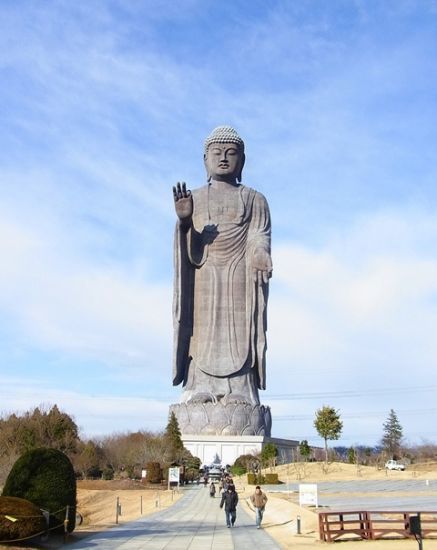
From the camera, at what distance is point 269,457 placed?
38.1 meters

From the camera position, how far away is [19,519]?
1077 centimetres

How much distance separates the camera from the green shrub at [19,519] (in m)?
10.6

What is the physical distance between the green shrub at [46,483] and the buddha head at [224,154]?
33.9 m

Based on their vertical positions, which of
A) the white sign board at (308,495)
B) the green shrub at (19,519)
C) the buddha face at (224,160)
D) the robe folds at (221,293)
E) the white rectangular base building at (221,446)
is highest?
the buddha face at (224,160)

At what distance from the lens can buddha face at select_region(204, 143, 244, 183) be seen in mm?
45000

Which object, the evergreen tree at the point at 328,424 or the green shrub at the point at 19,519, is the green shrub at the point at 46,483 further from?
the evergreen tree at the point at 328,424

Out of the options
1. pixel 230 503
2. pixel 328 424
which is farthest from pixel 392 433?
pixel 230 503

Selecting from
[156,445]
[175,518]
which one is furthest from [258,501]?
[156,445]

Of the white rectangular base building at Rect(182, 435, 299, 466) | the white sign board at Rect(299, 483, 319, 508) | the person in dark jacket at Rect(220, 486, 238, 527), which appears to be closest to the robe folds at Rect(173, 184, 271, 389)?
the white rectangular base building at Rect(182, 435, 299, 466)

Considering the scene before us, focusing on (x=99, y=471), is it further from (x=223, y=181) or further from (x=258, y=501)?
(x=258, y=501)

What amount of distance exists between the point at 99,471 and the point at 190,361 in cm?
828

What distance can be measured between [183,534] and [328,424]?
31.4m

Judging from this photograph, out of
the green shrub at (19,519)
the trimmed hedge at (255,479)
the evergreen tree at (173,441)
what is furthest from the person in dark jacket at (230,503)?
the evergreen tree at (173,441)

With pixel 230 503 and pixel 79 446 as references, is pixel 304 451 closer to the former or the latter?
pixel 79 446
